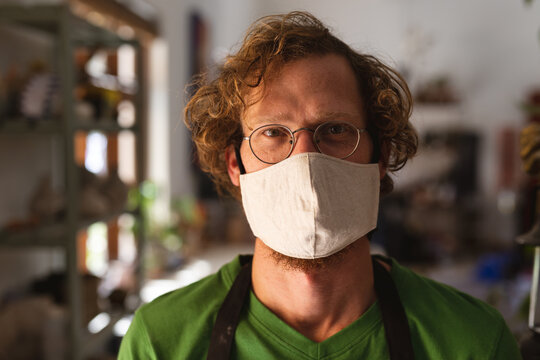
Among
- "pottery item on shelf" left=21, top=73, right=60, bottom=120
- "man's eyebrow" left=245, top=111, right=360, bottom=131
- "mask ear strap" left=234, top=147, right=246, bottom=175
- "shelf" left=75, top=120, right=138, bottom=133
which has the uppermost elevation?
"pottery item on shelf" left=21, top=73, right=60, bottom=120

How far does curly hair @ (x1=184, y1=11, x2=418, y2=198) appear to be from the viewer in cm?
115

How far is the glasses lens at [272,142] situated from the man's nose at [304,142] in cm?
2

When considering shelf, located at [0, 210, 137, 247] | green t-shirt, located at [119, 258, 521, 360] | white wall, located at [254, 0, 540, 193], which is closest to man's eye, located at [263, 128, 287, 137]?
green t-shirt, located at [119, 258, 521, 360]

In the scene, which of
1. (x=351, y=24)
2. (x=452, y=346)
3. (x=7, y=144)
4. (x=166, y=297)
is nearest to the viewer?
(x=452, y=346)

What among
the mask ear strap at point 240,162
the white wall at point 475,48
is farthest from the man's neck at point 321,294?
the white wall at point 475,48

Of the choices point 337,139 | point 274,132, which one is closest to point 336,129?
Result: point 337,139

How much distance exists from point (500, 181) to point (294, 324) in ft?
25.1

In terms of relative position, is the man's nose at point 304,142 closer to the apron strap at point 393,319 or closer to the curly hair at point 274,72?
the curly hair at point 274,72

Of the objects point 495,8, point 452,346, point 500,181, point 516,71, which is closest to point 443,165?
point 500,181

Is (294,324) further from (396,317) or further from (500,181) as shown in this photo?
(500,181)

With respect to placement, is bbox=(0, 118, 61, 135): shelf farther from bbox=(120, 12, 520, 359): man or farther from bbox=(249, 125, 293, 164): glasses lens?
bbox=(249, 125, 293, 164): glasses lens

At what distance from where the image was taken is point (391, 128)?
1.24 m

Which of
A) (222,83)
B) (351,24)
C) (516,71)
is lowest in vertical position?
(222,83)

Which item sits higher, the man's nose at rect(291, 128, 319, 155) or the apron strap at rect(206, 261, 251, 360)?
the man's nose at rect(291, 128, 319, 155)
